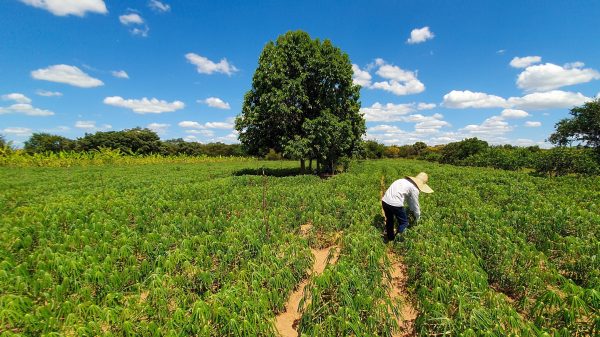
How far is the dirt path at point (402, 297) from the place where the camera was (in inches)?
171

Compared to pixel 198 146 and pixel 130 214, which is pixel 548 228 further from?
pixel 198 146

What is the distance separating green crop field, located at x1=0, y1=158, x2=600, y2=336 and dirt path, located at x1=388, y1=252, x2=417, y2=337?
0.08 metres

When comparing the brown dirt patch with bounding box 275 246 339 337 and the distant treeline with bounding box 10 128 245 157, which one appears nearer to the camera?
the brown dirt patch with bounding box 275 246 339 337

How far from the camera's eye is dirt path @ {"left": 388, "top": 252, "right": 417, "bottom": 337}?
4343 mm

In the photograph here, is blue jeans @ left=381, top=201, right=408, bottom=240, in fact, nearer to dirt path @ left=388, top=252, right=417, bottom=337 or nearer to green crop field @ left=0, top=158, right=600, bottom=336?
green crop field @ left=0, top=158, right=600, bottom=336

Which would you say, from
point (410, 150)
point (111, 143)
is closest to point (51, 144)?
point (111, 143)

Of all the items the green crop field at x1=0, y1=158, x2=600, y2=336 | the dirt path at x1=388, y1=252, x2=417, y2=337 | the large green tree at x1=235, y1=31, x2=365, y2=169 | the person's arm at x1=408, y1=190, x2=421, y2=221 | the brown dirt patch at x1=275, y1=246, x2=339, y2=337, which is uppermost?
the large green tree at x1=235, y1=31, x2=365, y2=169

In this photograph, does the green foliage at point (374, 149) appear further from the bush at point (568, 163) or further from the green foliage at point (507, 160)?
the bush at point (568, 163)

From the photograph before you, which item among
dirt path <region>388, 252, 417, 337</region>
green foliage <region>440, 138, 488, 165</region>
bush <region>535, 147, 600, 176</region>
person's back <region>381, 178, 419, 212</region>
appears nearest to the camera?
dirt path <region>388, 252, 417, 337</region>

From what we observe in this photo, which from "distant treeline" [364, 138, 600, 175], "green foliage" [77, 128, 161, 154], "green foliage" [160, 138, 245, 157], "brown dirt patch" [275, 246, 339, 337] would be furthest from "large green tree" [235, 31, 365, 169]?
"green foliage" [160, 138, 245, 157]

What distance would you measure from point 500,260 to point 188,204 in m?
9.05

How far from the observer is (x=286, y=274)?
516 cm

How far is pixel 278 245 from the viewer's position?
6.37 metres

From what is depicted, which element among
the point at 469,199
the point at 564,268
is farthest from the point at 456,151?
the point at 564,268
